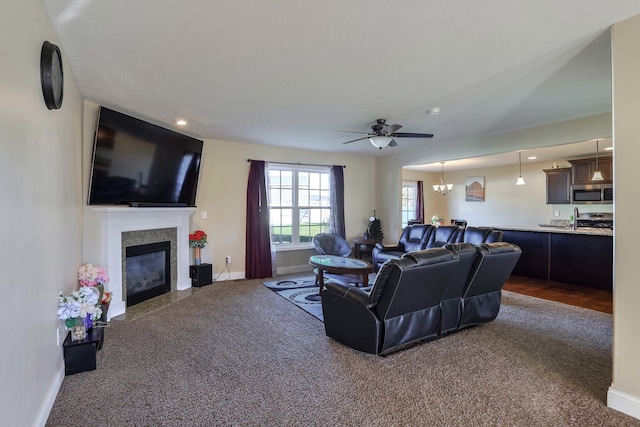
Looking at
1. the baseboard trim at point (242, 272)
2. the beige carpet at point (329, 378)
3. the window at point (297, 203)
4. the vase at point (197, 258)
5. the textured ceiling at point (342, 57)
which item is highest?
the textured ceiling at point (342, 57)

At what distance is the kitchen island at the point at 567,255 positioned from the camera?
4.95 m

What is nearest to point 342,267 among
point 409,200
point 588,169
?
point 588,169

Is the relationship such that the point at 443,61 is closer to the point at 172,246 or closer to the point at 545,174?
the point at 172,246

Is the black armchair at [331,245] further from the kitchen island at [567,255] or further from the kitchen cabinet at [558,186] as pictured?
the kitchen cabinet at [558,186]

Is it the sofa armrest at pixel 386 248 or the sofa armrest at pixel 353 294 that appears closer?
the sofa armrest at pixel 353 294

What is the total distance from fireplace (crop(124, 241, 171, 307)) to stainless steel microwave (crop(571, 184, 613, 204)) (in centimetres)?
825

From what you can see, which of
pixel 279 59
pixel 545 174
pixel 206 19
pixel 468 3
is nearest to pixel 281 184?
pixel 279 59

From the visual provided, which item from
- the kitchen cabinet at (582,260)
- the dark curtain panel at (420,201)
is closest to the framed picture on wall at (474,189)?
the dark curtain panel at (420,201)

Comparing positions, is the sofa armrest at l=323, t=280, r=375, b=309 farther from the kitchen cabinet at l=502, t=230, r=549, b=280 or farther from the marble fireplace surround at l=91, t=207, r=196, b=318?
the kitchen cabinet at l=502, t=230, r=549, b=280

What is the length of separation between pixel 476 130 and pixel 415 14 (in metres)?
3.46

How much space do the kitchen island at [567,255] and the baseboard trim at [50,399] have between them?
6494 millimetres

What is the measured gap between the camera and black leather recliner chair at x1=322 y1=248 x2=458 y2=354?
2.63 meters

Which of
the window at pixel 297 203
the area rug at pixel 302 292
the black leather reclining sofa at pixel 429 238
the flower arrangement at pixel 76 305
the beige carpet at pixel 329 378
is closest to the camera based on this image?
the beige carpet at pixel 329 378

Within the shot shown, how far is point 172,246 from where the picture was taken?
5062 millimetres
